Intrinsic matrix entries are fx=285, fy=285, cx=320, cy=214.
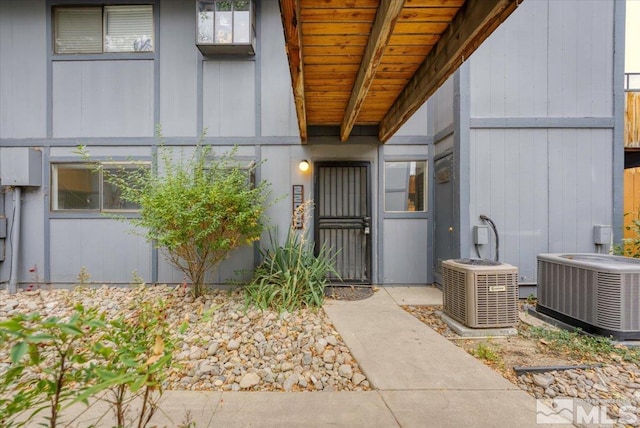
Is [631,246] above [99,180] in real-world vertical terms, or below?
below

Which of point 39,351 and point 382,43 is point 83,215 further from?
point 382,43

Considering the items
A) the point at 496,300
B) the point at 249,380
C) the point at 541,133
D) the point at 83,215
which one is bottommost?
the point at 249,380

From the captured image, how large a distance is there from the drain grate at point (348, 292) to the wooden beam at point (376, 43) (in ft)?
8.27

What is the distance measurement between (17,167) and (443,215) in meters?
6.43

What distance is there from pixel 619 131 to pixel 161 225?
→ 6075 millimetres

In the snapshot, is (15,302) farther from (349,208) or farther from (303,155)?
(349,208)

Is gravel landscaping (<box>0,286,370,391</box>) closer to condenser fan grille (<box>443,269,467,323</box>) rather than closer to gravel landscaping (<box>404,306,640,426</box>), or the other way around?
gravel landscaping (<box>404,306,640,426</box>)

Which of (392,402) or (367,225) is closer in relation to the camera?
(392,402)

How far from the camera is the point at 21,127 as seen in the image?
4465mm

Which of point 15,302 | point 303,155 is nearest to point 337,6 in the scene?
point 303,155

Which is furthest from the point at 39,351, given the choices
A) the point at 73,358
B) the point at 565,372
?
the point at 565,372

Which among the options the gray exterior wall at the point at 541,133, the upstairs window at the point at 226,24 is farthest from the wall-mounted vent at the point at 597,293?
the upstairs window at the point at 226,24

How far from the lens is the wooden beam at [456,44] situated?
187 cm

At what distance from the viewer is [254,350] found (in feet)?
8.25
